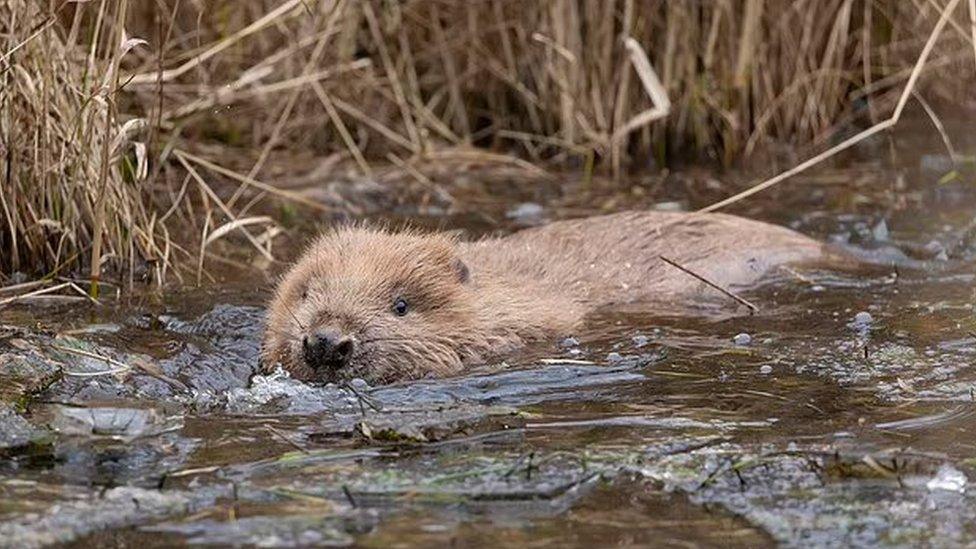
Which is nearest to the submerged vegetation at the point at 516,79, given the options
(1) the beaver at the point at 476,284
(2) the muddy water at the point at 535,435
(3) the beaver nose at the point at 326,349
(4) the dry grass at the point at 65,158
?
(4) the dry grass at the point at 65,158

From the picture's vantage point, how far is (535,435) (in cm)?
402

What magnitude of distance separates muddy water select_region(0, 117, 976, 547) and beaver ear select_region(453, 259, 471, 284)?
0.37 meters

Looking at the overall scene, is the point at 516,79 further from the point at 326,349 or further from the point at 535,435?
the point at 535,435

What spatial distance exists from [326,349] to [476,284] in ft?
2.94

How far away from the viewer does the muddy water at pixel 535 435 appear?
10.7ft

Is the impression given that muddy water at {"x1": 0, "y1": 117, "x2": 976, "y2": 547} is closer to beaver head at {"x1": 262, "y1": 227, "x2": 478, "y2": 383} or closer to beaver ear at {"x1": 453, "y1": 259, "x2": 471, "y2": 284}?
beaver head at {"x1": 262, "y1": 227, "x2": 478, "y2": 383}

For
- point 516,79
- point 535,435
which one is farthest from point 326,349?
point 516,79

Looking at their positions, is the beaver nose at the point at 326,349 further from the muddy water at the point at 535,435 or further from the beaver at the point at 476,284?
the muddy water at the point at 535,435

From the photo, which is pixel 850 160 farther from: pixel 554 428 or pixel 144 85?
pixel 554 428

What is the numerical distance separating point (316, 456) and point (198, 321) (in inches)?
78.0

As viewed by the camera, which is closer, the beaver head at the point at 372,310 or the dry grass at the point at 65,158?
the beaver head at the point at 372,310

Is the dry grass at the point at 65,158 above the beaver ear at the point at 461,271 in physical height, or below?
above

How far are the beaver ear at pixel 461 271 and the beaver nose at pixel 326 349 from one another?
0.73 m

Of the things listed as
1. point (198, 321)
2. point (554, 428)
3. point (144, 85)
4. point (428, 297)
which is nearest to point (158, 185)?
point (144, 85)
